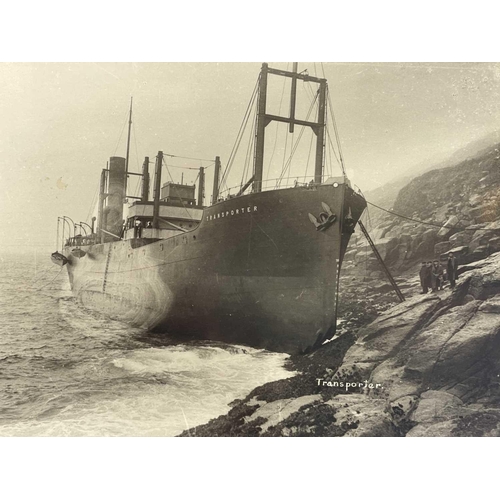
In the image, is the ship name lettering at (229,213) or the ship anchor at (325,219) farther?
the ship name lettering at (229,213)

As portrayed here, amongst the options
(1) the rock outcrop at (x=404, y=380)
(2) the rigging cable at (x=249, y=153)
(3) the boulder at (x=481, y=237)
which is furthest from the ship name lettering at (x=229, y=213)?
(3) the boulder at (x=481, y=237)

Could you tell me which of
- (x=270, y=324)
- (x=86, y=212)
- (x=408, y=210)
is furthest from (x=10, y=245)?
(x=408, y=210)

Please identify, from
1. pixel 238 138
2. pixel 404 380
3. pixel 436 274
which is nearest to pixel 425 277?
pixel 436 274

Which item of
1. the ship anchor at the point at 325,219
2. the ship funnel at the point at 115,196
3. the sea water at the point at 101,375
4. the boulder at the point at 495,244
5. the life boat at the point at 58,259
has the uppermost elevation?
the ship funnel at the point at 115,196

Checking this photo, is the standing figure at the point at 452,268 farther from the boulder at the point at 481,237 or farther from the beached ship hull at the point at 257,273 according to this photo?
the beached ship hull at the point at 257,273
